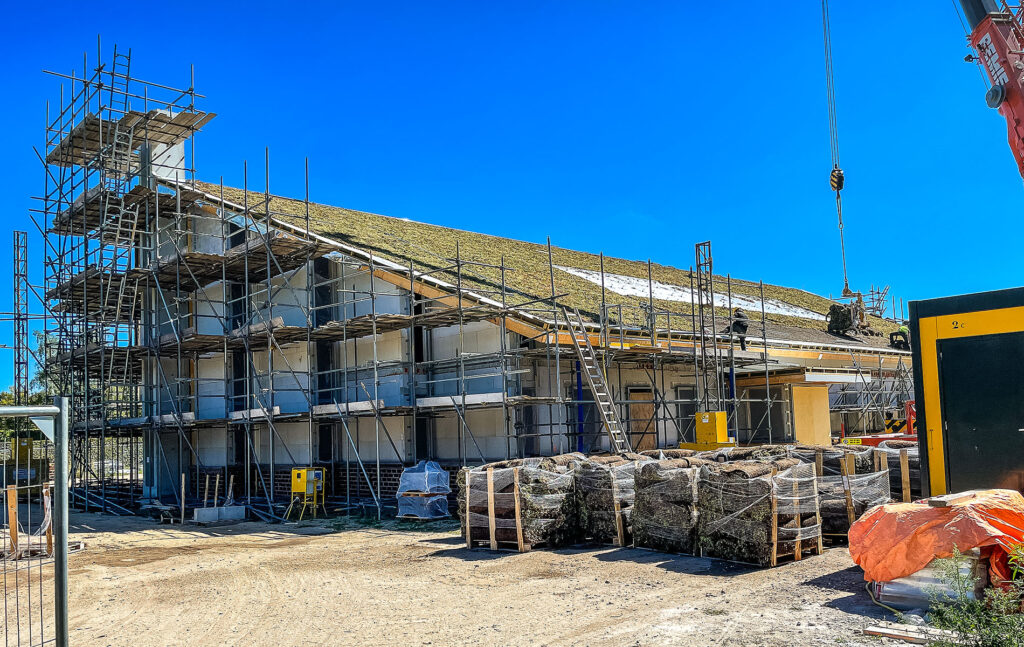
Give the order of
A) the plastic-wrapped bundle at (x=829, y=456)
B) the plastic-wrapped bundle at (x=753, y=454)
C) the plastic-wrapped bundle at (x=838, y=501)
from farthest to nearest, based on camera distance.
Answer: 1. the plastic-wrapped bundle at (x=753, y=454)
2. the plastic-wrapped bundle at (x=829, y=456)
3. the plastic-wrapped bundle at (x=838, y=501)

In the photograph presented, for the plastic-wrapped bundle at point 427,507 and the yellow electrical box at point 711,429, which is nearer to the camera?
the plastic-wrapped bundle at point 427,507

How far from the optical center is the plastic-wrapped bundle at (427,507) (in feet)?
55.5

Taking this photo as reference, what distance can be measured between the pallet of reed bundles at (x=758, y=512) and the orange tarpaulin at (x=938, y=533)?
2.21m

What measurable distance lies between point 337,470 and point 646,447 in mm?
7377

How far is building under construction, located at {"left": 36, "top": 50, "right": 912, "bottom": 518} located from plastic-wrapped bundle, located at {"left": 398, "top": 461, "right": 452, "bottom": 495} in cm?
84

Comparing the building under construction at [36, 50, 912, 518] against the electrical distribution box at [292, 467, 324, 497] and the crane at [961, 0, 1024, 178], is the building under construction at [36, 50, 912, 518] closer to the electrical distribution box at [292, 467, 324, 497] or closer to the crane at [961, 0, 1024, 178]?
the electrical distribution box at [292, 467, 324, 497]

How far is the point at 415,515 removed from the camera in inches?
669

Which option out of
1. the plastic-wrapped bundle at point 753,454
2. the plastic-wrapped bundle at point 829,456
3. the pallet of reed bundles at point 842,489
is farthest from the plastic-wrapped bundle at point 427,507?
the pallet of reed bundles at point 842,489

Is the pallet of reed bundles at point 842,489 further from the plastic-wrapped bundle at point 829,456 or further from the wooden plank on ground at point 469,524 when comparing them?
the wooden plank on ground at point 469,524

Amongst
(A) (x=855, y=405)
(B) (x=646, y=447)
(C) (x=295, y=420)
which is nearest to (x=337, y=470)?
(C) (x=295, y=420)

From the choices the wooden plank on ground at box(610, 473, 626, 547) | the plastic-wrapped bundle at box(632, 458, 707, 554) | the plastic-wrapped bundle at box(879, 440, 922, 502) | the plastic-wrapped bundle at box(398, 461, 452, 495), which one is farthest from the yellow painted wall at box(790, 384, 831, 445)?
the plastic-wrapped bundle at box(632, 458, 707, 554)

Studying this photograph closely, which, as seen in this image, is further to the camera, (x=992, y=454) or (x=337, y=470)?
(x=337, y=470)

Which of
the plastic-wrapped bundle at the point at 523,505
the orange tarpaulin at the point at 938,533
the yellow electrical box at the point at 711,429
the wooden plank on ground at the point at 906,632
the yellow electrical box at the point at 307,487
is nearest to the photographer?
the wooden plank on ground at the point at 906,632

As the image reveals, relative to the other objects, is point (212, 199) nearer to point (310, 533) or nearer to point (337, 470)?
point (337, 470)
